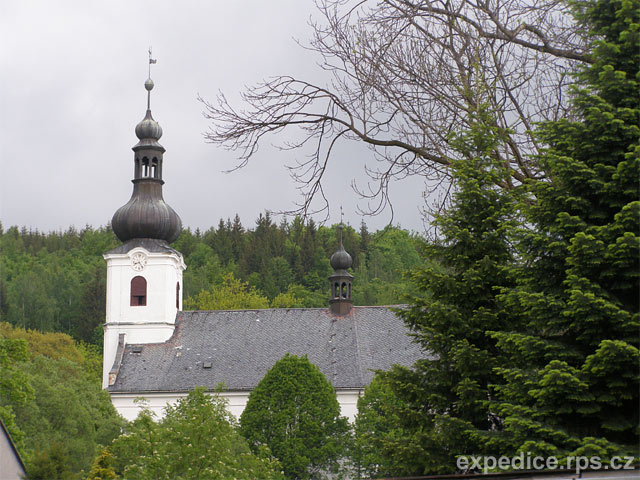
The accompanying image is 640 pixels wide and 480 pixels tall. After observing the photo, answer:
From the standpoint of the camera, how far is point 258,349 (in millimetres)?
43594

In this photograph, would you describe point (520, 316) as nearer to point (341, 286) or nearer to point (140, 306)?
point (341, 286)

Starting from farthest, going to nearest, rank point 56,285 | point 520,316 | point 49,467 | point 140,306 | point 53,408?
point 56,285 → point 140,306 → point 53,408 → point 49,467 → point 520,316

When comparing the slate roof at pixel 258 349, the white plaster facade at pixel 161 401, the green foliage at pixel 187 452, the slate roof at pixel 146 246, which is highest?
the slate roof at pixel 146 246

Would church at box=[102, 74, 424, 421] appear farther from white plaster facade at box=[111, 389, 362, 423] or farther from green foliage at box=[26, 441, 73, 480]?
green foliage at box=[26, 441, 73, 480]

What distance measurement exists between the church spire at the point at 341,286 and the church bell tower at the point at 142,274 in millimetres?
7882

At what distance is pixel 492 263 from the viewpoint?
13672mm

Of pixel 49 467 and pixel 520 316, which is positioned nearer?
pixel 520 316

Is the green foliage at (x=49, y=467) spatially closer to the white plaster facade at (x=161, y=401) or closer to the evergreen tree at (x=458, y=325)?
the evergreen tree at (x=458, y=325)

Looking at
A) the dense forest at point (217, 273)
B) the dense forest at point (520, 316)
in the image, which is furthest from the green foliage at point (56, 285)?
the dense forest at point (520, 316)

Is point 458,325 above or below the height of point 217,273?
below

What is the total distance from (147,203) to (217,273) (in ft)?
135

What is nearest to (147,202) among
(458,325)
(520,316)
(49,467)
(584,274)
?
(49,467)

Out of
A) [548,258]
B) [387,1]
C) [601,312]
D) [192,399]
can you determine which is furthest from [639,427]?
[192,399]

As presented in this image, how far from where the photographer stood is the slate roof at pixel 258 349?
41.9 meters
